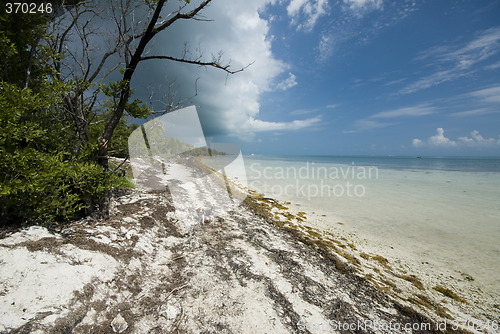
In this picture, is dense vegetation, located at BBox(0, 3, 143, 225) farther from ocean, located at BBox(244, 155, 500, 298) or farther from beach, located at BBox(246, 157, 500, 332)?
ocean, located at BBox(244, 155, 500, 298)

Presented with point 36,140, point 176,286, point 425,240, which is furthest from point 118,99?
point 425,240

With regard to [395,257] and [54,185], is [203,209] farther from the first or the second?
[395,257]

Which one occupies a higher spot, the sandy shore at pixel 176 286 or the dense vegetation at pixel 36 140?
the dense vegetation at pixel 36 140

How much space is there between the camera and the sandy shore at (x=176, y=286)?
2.36 metres

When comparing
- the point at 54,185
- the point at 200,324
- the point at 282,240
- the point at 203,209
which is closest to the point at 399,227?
the point at 282,240

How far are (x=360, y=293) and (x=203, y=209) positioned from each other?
512 centimetres

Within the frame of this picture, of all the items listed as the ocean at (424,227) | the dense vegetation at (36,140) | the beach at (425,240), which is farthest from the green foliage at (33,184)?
the ocean at (424,227)

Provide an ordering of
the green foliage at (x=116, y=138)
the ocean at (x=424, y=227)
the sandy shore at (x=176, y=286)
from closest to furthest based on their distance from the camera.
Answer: the sandy shore at (x=176, y=286) < the green foliage at (x=116, y=138) < the ocean at (x=424, y=227)

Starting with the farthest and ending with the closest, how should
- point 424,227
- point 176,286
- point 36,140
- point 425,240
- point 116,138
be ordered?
point 424,227 → point 116,138 → point 425,240 → point 36,140 → point 176,286

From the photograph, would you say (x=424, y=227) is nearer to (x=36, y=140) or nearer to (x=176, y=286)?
(x=176, y=286)

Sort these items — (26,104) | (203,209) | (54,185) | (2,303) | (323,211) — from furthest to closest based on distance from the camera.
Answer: (323,211) < (203,209) < (54,185) < (26,104) < (2,303)

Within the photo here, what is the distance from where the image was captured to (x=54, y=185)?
3385 mm

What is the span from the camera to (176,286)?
133 inches

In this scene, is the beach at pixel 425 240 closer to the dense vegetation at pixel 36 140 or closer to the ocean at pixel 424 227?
the ocean at pixel 424 227
